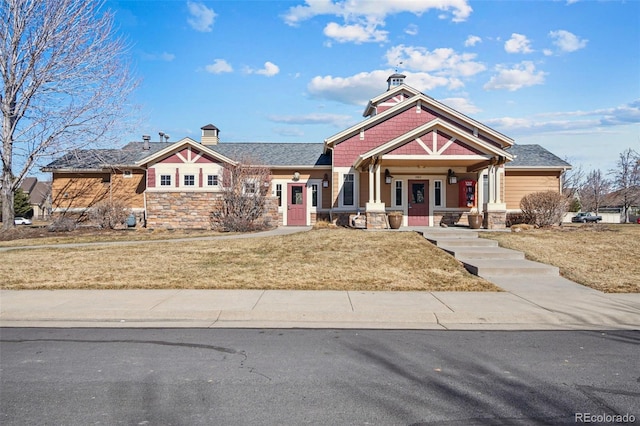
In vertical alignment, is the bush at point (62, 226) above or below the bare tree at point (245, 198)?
below

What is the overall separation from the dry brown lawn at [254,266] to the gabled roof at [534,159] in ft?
41.4

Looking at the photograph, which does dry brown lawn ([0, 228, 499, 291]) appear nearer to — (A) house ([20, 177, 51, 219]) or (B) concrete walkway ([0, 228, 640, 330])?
(B) concrete walkway ([0, 228, 640, 330])

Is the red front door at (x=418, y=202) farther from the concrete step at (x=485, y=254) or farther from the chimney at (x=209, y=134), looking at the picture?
the chimney at (x=209, y=134)

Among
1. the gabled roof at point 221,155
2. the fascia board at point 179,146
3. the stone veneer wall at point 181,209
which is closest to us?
the stone veneer wall at point 181,209

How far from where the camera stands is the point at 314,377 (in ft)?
14.8

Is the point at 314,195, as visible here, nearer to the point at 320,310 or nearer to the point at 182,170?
the point at 182,170

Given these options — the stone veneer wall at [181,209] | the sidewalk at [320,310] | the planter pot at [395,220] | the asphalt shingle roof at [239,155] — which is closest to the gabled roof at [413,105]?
the asphalt shingle roof at [239,155]

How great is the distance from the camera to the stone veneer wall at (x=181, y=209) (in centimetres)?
2159

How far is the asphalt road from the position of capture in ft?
12.0

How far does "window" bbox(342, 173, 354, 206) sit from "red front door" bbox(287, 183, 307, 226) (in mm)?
2519

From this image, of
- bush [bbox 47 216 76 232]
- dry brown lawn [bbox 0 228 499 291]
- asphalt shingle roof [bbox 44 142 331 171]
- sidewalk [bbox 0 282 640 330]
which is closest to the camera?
sidewalk [bbox 0 282 640 330]

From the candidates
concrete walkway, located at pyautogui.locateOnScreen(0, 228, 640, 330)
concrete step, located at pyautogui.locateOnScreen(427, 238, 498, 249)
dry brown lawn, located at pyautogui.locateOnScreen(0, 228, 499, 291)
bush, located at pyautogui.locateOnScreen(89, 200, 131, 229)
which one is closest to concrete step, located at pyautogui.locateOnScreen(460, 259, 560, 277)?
Result: dry brown lawn, located at pyautogui.locateOnScreen(0, 228, 499, 291)

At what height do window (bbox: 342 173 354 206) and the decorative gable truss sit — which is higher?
the decorative gable truss

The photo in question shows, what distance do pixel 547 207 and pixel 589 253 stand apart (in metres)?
6.23
